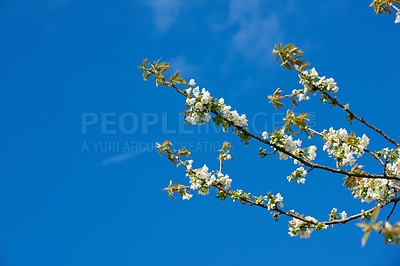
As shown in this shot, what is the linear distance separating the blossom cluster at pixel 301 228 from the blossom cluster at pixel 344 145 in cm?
104

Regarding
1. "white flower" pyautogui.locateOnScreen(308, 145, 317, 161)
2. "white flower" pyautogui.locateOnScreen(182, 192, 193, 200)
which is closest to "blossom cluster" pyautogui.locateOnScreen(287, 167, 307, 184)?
"white flower" pyautogui.locateOnScreen(308, 145, 317, 161)

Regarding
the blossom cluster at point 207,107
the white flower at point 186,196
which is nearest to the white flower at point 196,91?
the blossom cluster at point 207,107

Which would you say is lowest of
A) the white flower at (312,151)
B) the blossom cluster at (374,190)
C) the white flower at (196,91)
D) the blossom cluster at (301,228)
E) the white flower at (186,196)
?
the blossom cluster at (301,228)

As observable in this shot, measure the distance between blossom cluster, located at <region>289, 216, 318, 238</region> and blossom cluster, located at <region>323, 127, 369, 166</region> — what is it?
3.43 ft

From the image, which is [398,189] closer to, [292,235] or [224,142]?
[292,235]

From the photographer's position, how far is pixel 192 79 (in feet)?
15.8

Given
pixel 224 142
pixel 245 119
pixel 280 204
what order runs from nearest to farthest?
pixel 245 119 → pixel 280 204 → pixel 224 142

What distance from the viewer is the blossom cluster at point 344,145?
4845 mm

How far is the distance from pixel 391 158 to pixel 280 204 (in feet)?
5.90

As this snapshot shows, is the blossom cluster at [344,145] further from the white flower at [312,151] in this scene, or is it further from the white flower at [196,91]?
the white flower at [196,91]

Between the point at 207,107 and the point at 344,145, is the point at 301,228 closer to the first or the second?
the point at 344,145

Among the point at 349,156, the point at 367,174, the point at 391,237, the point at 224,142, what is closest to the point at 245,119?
the point at 224,142

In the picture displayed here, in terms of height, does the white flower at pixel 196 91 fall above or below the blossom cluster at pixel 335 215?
above

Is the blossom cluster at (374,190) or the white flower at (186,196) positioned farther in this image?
the white flower at (186,196)
